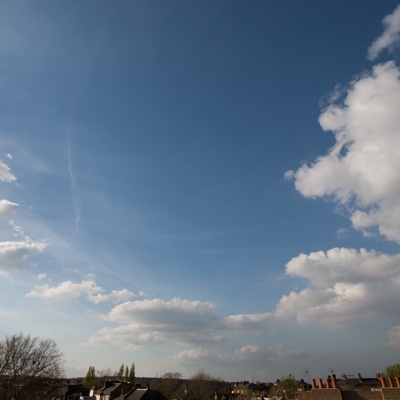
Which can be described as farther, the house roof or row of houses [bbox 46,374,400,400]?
the house roof

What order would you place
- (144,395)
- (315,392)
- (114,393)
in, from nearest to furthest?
(315,392) → (144,395) → (114,393)

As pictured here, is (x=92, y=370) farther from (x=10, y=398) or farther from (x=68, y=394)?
(x=10, y=398)

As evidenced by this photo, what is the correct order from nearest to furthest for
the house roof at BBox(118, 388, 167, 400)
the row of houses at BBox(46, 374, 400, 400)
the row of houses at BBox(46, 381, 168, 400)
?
1. the row of houses at BBox(46, 374, 400, 400)
2. the house roof at BBox(118, 388, 167, 400)
3. the row of houses at BBox(46, 381, 168, 400)

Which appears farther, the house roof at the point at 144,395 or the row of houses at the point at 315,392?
the house roof at the point at 144,395

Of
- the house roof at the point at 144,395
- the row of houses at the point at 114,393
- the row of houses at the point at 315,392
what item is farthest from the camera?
the row of houses at the point at 114,393

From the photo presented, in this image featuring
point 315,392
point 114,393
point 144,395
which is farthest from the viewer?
point 114,393

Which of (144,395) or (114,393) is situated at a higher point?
(114,393)

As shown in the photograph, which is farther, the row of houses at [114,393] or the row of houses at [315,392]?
the row of houses at [114,393]

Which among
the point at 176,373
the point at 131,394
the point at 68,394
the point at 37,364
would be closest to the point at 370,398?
the point at 131,394

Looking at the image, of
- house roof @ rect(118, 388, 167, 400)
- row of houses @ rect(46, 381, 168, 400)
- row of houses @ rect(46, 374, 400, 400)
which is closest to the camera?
row of houses @ rect(46, 374, 400, 400)

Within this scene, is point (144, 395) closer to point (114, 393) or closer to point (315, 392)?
point (114, 393)

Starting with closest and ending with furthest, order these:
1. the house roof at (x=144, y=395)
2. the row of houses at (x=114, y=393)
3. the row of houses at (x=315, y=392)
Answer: the row of houses at (x=315, y=392), the house roof at (x=144, y=395), the row of houses at (x=114, y=393)

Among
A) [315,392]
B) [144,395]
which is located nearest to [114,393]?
[144,395]

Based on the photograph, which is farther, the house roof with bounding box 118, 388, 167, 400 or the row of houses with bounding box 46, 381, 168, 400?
the row of houses with bounding box 46, 381, 168, 400
